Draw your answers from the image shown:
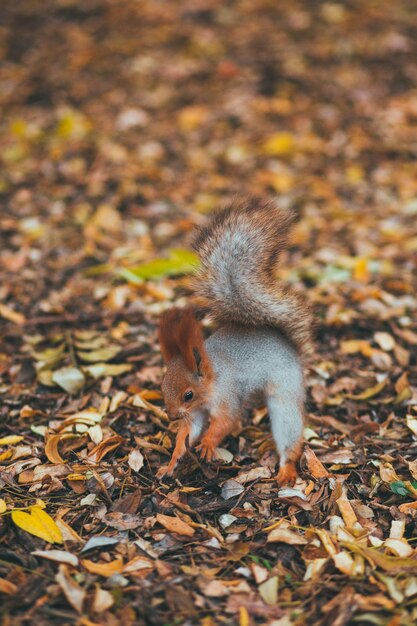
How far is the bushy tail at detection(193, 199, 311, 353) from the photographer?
2.42m

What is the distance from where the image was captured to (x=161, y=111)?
5.35 metres

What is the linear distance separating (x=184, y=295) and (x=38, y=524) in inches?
62.3

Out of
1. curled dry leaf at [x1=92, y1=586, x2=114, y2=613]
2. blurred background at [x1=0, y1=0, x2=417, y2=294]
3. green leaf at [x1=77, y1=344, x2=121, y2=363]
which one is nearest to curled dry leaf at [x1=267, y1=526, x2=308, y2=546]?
curled dry leaf at [x1=92, y1=586, x2=114, y2=613]

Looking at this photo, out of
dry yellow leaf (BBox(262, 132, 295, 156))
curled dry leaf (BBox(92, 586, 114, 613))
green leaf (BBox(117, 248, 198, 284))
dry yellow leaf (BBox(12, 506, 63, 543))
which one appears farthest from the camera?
dry yellow leaf (BBox(262, 132, 295, 156))

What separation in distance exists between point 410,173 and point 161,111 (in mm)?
1945

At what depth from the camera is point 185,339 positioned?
7.52 feet

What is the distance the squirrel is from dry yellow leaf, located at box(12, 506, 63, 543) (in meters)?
0.45

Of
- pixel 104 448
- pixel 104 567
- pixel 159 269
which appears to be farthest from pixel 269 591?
pixel 159 269

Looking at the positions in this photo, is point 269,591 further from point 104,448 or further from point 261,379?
point 104,448

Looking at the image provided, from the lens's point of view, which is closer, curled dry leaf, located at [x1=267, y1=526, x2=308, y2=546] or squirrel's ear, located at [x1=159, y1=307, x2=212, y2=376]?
curled dry leaf, located at [x1=267, y1=526, x2=308, y2=546]

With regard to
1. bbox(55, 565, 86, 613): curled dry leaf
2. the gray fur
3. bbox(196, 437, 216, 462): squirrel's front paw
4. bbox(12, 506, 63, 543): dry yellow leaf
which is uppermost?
the gray fur

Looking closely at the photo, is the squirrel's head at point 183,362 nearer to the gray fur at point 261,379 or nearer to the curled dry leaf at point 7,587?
the gray fur at point 261,379

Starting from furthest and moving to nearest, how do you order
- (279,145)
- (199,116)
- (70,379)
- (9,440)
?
(199,116) → (279,145) → (70,379) → (9,440)

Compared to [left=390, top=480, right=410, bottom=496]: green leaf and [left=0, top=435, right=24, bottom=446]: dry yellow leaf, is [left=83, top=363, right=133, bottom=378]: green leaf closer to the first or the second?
[left=0, top=435, right=24, bottom=446]: dry yellow leaf
